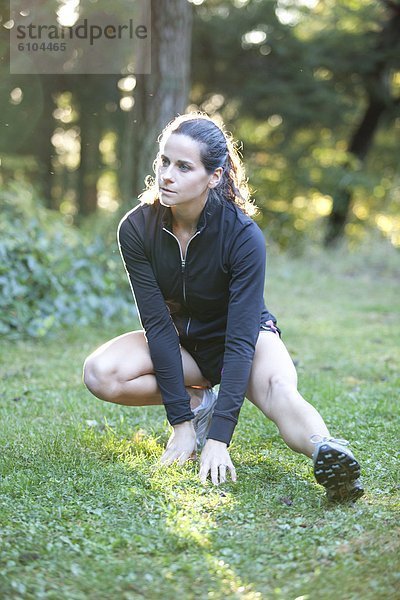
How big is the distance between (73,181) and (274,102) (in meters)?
4.64

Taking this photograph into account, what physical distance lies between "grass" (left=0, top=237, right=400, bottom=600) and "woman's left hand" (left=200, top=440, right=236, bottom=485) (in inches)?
2.4

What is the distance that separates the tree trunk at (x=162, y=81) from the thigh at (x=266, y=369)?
392cm

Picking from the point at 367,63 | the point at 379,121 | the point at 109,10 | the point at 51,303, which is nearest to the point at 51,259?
the point at 51,303

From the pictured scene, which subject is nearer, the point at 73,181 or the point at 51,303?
the point at 51,303

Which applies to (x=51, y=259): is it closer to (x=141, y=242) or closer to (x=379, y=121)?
(x=141, y=242)

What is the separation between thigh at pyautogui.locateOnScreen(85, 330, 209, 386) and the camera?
2982mm

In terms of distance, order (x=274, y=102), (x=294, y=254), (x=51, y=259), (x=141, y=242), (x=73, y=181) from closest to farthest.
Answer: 1. (x=141, y=242)
2. (x=51, y=259)
3. (x=294, y=254)
4. (x=274, y=102)
5. (x=73, y=181)

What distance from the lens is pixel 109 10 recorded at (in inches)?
406

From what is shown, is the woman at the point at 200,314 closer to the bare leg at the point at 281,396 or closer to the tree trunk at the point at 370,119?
the bare leg at the point at 281,396

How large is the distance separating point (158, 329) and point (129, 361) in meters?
0.19

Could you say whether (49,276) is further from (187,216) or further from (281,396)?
(281,396)

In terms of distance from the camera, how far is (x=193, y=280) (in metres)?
Result: 2.95

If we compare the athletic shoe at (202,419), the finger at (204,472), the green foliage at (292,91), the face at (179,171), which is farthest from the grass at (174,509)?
the green foliage at (292,91)

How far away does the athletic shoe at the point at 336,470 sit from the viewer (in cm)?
243
